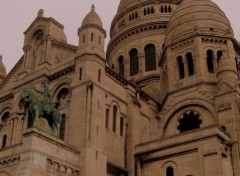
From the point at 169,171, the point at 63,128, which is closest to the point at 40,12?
the point at 63,128

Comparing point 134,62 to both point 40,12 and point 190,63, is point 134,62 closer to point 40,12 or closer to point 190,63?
point 190,63

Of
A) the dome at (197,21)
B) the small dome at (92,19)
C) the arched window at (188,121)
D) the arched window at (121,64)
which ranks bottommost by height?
the arched window at (188,121)

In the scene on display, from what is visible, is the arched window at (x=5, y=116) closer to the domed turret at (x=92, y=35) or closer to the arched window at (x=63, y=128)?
the arched window at (x=63, y=128)

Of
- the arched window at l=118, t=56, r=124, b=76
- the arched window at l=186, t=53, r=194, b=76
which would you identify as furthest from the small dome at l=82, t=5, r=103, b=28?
the arched window at l=118, t=56, r=124, b=76

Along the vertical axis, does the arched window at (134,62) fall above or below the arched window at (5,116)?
above

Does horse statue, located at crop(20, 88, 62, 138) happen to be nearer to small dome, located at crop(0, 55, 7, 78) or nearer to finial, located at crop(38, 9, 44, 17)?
finial, located at crop(38, 9, 44, 17)

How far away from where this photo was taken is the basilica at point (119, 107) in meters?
33.3

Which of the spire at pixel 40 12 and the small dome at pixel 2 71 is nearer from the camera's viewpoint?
the spire at pixel 40 12

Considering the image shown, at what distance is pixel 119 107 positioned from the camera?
40.3m

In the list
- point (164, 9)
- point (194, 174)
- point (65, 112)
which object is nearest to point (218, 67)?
point (194, 174)

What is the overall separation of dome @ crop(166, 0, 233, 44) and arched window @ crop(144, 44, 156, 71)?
31.0ft

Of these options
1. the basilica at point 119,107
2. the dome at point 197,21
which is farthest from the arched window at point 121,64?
the dome at point 197,21

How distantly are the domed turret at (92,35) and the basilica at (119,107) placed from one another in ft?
0.31

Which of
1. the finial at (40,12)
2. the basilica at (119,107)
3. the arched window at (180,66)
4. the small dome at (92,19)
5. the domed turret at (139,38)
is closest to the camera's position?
the basilica at (119,107)
